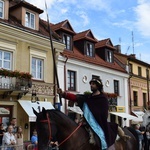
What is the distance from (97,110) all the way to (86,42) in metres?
20.3

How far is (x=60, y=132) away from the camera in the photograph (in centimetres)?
504

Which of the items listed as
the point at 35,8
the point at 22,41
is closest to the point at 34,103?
the point at 22,41

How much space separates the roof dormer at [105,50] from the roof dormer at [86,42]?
1.96 metres

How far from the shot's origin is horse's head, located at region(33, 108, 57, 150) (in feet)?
15.2

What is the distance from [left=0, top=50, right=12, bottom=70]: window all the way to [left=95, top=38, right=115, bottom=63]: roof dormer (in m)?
12.1

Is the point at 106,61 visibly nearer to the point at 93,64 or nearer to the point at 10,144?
the point at 93,64

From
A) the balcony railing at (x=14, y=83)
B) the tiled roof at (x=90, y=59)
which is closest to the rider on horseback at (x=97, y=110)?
the balcony railing at (x=14, y=83)

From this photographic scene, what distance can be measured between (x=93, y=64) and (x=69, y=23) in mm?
4004

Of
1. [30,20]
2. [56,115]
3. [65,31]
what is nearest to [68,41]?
[65,31]

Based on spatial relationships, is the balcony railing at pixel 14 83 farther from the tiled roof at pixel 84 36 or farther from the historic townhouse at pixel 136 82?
the historic townhouse at pixel 136 82

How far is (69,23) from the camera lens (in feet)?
77.5

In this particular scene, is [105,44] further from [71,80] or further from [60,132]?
[60,132]

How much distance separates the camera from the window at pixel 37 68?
62.3 feet

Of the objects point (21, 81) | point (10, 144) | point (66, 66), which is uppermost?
point (66, 66)
